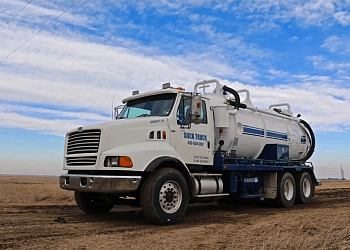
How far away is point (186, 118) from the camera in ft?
30.3

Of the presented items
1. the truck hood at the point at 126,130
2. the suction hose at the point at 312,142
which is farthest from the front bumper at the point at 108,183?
the suction hose at the point at 312,142

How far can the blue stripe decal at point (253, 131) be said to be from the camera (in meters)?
11.9

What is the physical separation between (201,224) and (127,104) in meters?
4.19

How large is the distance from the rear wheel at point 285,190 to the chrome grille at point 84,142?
7.44m

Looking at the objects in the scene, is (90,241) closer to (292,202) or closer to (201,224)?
(201,224)

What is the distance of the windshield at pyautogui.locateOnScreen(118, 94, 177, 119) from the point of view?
9.42 metres

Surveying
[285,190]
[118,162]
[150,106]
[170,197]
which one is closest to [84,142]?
[118,162]

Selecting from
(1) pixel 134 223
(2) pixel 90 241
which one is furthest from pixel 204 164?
(2) pixel 90 241

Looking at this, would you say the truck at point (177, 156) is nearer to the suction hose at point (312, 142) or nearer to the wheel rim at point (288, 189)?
the wheel rim at point (288, 189)

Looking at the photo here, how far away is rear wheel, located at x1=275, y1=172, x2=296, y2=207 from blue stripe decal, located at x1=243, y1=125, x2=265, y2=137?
1850mm

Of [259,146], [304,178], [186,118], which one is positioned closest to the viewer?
[186,118]

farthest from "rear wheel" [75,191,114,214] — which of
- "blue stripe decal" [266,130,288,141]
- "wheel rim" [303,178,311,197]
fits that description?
"wheel rim" [303,178,311,197]

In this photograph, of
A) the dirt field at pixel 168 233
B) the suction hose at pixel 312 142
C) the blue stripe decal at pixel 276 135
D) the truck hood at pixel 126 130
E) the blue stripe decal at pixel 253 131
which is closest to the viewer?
the dirt field at pixel 168 233

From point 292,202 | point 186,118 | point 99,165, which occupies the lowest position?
point 292,202
